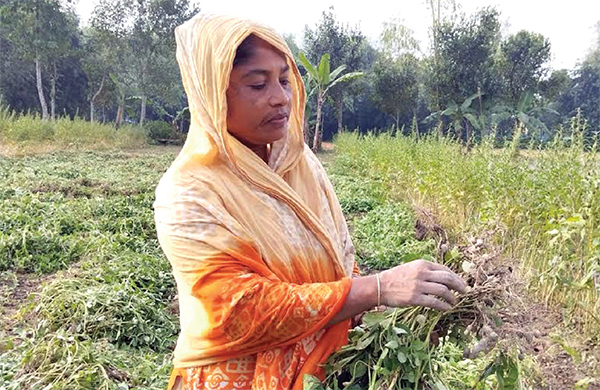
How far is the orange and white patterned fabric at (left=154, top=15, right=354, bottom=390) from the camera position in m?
1.15

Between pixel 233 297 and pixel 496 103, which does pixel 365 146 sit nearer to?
pixel 496 103

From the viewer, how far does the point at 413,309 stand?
1276 millimetres

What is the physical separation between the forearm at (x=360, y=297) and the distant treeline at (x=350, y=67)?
16209 mm

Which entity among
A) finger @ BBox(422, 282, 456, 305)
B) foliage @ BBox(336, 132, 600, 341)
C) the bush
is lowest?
the bush

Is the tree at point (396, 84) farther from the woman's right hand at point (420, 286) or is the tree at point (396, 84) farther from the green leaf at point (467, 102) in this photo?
the woman's right hand at point (420, 286)

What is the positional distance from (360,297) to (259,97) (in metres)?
0.55

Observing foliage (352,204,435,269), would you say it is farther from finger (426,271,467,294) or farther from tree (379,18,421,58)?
tree (379,18,421,58)

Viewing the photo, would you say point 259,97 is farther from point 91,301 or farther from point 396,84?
point 396,84

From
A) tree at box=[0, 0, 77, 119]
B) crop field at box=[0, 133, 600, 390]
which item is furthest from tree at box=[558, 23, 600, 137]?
crop field at box=[0, 133, 600, 390]

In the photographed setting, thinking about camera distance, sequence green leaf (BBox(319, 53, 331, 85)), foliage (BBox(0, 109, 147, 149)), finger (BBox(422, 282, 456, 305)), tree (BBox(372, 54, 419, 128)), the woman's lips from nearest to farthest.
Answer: finger (BBox(422, 282, 456, 305)), the woman's lips, foliage (BBox(0, 109, 147, 149)), green leaf (BBox(319, 53, 331, 85)), tree (BBox(372, 54, 419, 128))

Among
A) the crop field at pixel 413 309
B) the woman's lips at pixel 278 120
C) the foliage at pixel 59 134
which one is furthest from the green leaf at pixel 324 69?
the woman's lips at pixel 278 120

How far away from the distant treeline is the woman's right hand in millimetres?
16199

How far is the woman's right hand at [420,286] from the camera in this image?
1.12 m

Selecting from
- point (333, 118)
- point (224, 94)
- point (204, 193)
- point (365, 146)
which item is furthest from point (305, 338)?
point (333, 118)
